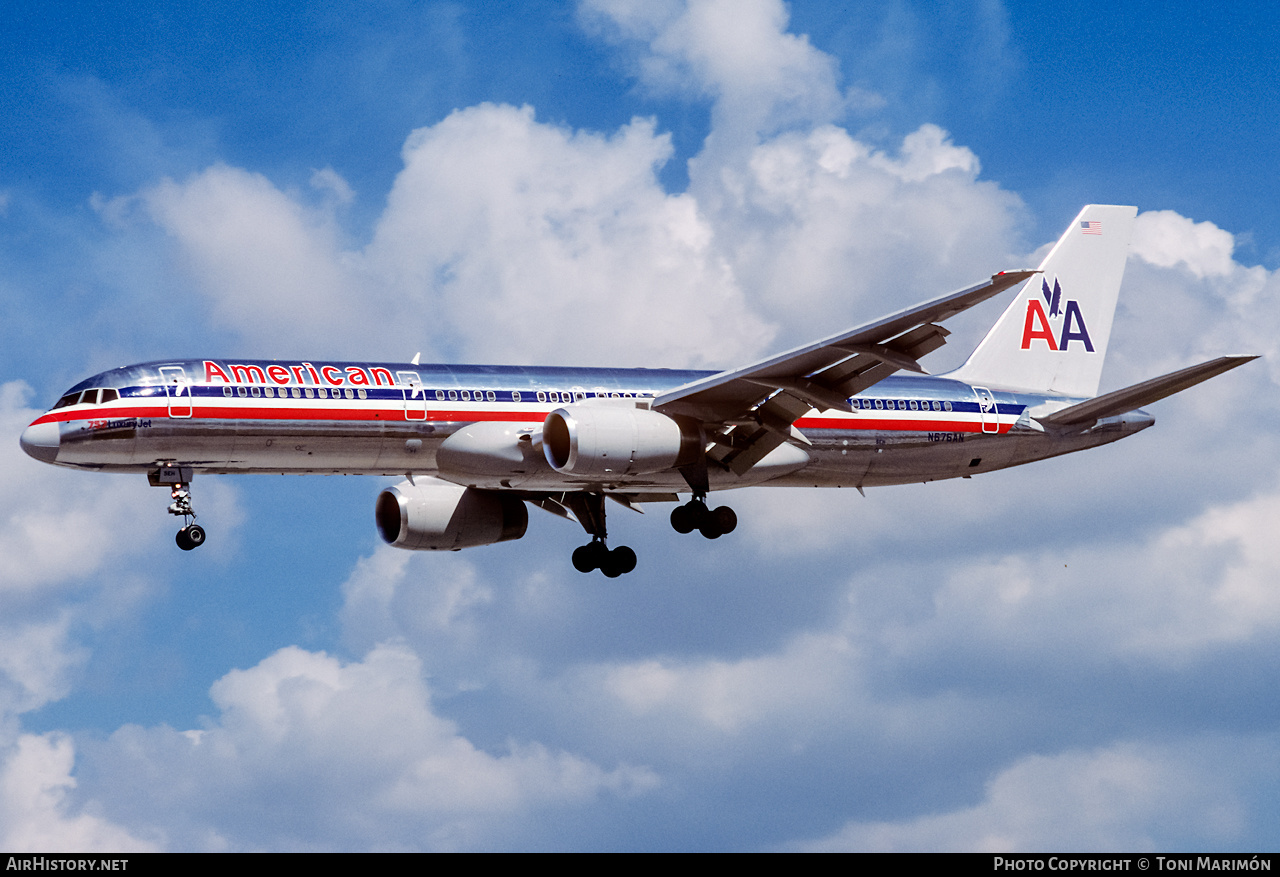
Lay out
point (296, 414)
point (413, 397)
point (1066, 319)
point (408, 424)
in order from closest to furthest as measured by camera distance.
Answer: point (296, 414) < point (408, 424) < point (413, 397) < point (1066, 319)

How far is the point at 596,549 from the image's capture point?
49.2 meters

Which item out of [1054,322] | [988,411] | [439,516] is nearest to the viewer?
[988,411]

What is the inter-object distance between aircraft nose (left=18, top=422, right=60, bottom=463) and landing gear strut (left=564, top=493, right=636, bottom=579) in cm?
1566

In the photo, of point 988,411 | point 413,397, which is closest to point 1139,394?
point 988,411

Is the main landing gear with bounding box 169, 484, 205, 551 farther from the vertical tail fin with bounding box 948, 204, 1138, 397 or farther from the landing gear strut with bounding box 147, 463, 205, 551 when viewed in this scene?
the vertical tail fin with bounding box 948, 204, 1138, 397

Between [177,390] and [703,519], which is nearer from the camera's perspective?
[177,390]

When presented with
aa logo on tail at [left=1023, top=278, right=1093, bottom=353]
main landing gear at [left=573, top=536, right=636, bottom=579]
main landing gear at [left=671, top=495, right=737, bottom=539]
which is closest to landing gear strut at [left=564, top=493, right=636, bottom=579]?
main landing gear at [left=573, top=536, right=636, bottom=579]

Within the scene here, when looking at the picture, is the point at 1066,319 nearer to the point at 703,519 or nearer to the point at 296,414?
the point at 703,519

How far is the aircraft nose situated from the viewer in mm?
39781

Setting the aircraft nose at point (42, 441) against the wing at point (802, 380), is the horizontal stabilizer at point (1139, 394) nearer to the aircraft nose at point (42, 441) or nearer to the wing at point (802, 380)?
the wing at point (802, 380)

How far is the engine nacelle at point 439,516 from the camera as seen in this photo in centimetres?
4803

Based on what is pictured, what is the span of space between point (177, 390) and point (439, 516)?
10619mm

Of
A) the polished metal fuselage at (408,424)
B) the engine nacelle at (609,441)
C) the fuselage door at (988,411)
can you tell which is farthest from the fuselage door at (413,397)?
the fuselage door at (988,411)
